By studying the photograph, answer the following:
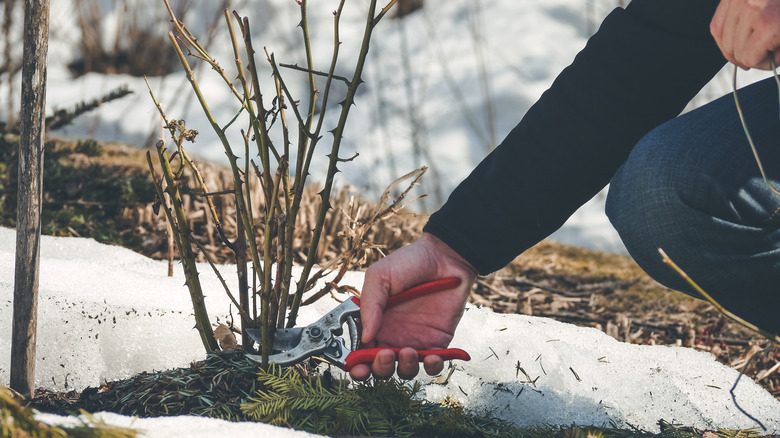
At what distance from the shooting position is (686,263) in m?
1.46

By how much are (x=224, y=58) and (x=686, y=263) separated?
6.01 meters

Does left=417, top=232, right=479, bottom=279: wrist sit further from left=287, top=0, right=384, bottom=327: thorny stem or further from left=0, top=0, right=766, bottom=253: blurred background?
left=0, top=0, right=766, bottom=253: blurred background

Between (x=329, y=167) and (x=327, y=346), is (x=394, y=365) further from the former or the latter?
(x=329, y=167)

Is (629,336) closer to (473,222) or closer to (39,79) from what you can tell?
(473,222)

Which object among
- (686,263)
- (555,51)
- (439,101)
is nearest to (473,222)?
(686,263)

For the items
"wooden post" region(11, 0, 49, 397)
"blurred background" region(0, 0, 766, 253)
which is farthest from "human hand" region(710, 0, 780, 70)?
"blurred background" region(0, 0, 766, 253)

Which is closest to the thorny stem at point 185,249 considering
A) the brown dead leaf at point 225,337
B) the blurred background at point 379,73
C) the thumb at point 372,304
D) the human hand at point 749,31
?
the brown dead leaf at point 225,337

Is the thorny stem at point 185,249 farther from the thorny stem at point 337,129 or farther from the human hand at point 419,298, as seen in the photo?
the human hand at point 419,298

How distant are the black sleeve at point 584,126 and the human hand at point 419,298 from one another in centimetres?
5

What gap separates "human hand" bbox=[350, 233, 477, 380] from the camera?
1.29 meters

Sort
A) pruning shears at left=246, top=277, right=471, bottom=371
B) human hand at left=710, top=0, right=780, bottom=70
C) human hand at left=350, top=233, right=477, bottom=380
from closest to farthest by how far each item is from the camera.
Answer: human hand at left=710, top=0, right=780, bottom=70 < pruning shears at left=246, top=277, right=471, bottom=371 < human hand at left=350, top=233, right=477, bottom=380

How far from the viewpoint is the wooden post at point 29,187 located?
1.07 meters

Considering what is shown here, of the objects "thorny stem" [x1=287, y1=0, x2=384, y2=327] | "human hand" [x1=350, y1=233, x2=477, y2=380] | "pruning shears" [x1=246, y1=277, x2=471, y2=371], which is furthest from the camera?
"human hand" [x1=350, y1=233, x2=477, y2=380]

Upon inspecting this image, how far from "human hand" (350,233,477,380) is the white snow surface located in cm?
16
